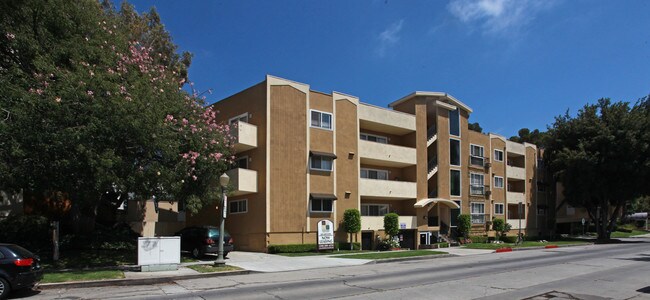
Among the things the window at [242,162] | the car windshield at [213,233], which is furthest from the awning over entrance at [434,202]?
the car windshield at [213,233]

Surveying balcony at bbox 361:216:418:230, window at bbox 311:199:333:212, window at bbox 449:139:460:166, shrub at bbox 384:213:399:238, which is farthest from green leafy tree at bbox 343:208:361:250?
window at bbox 449:139:460:166

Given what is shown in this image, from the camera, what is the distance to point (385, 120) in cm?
3472

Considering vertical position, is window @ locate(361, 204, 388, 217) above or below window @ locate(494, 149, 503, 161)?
below

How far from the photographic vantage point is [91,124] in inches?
615

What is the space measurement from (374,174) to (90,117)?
76.7 feet

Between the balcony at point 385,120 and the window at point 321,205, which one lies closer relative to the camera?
the window at point 321,205

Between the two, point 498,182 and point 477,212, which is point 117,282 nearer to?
point 477,212

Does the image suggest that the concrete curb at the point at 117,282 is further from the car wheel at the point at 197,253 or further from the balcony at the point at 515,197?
the balcony at the point at 515,197

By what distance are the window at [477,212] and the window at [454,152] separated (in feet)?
14.3

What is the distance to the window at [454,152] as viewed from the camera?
39969mm

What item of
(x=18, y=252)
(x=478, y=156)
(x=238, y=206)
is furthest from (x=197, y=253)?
(x=478, y=156)

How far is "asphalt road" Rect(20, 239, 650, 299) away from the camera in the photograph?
11.8m

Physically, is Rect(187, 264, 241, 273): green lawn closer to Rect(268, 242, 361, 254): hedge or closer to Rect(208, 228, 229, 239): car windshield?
Rect(208, 228, 229, 239): car windshield

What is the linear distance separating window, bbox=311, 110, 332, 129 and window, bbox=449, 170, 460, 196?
14.1 metres
